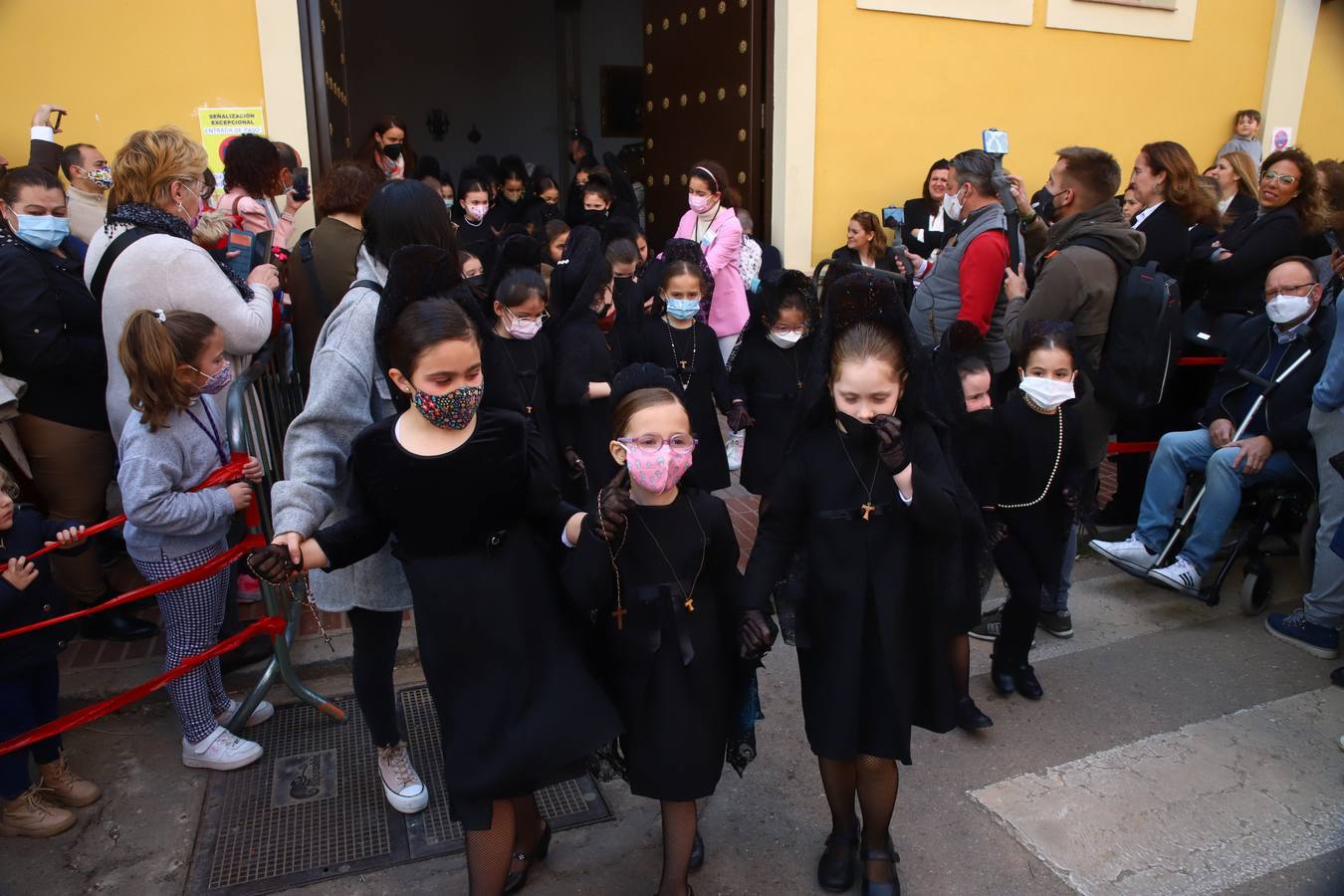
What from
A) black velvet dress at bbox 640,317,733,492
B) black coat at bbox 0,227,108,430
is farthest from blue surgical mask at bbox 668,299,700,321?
black coat at bbox 0,227,108,430

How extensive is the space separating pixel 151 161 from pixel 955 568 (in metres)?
3.28

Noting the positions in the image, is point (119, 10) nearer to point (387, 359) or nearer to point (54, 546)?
point (54, 546)

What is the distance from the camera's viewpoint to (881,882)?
276 cm

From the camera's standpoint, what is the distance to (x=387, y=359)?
2562mm

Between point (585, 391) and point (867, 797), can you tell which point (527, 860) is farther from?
point (585, 391)

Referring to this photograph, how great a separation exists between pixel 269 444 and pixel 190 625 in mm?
770

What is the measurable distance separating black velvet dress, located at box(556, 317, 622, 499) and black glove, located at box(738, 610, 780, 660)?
2091 millimetres

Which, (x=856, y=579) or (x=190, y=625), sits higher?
(x=856, y=579)

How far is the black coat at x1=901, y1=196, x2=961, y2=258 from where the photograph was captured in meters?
7.59

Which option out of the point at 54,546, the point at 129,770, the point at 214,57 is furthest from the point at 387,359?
the point at 214,57

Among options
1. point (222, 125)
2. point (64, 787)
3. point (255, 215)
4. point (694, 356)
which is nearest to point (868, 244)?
point (694, 356)

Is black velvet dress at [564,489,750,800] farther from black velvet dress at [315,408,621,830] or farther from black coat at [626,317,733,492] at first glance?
black coat at [626,317,733,492]

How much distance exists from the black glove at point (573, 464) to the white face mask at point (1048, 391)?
2.04m

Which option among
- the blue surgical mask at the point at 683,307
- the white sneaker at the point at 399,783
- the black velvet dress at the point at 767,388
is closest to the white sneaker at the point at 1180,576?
the black velvet dress at the point at 767,388
